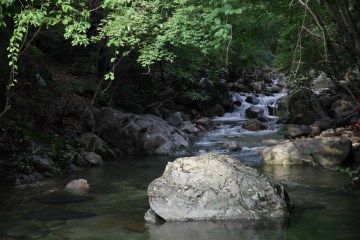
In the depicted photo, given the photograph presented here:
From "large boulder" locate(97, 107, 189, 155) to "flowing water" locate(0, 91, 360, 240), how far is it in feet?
9.90

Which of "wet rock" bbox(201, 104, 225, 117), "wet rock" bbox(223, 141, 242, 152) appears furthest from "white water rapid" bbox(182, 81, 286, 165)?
"wet rock" bbox(201, 104, 225, 117)

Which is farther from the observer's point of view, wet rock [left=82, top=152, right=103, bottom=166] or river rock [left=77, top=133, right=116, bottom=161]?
river rock [left=77, top=133, right=116, bottom=161]

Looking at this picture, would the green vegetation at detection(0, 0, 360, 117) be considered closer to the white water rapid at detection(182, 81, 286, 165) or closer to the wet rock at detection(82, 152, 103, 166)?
the white water rapid at detection(182, 81, 286, 165)

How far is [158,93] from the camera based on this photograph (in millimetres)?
23469

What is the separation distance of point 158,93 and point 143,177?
11.6m

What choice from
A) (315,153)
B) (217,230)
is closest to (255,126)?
(315,153)

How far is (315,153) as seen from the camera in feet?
41.7

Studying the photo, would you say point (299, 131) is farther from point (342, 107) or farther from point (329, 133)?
point (342, 107)

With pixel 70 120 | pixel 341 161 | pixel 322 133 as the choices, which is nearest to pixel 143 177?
pixel 341 161

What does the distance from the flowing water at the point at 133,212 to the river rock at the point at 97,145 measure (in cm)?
194

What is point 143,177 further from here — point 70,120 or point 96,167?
point 70,120

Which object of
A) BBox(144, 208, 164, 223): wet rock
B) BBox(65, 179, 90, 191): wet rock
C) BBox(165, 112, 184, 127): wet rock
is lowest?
BBox(144, 208, 164, 223): wet rock

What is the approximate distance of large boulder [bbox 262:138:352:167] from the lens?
1253 centimetres

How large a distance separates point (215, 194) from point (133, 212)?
6.15 feet
